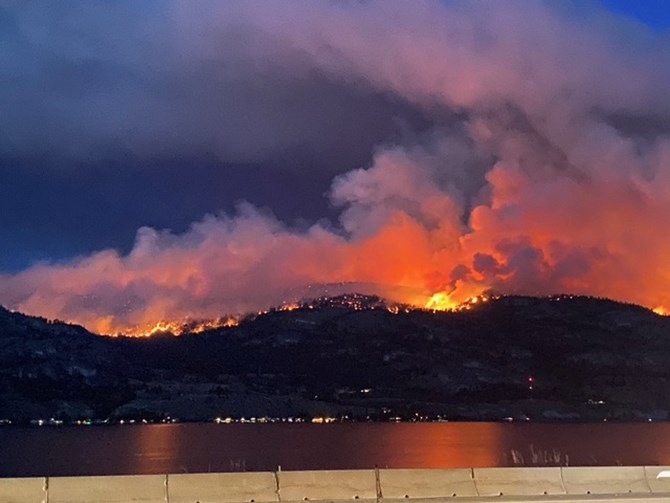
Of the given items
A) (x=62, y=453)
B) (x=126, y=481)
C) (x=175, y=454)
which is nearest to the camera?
(x=126, y=481)

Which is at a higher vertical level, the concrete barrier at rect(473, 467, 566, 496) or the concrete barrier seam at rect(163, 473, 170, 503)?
the concrete barrier seam at rect(163, 473, 170, 503)

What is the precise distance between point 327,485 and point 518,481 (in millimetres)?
5298

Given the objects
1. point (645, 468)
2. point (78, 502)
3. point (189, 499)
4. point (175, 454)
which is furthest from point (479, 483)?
point (175, 454)

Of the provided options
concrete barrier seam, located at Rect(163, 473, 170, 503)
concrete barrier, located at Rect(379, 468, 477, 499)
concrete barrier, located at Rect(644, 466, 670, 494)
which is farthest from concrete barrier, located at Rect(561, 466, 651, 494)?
concrete barrier seam, located at Rect(163, 473, 170, 503)

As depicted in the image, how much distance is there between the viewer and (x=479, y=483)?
81.0 ft

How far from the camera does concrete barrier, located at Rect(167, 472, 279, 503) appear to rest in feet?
72.9

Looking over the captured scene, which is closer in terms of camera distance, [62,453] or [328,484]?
[328,484]

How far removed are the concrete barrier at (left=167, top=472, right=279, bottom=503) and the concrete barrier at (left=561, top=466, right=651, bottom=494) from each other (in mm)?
8155

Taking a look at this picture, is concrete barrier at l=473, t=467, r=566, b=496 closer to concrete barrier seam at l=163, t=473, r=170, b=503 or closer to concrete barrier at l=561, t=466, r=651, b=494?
concrete barrier at l=561, t=466, r=651, b=494

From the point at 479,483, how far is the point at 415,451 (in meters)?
165

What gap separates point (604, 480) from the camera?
2611 cm

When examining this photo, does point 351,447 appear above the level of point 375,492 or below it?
above

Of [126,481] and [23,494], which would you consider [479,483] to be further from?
[23,494]

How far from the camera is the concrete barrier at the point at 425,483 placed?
23.9m
